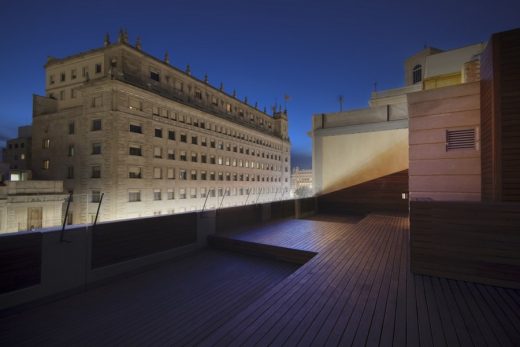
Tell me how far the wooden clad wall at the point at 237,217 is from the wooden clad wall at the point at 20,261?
5.67 meters

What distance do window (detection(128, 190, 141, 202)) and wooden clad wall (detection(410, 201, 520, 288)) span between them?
91.8ft

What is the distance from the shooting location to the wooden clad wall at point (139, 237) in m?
6.27

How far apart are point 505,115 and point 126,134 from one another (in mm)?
29916

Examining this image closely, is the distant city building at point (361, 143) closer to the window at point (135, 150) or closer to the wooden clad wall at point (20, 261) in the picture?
the wooden clad wall at point (20, 261)

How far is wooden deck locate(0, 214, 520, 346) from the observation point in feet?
11.1

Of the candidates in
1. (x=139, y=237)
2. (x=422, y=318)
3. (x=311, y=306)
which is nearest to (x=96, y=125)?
(x=139, y=237)

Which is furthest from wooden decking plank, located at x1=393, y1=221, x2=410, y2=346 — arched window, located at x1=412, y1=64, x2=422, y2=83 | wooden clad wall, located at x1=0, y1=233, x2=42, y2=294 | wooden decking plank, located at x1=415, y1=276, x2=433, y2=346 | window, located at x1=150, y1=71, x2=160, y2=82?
window, located at x1=150, y1=71, x2=160, y2=82

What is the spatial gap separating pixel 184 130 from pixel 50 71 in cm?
1974

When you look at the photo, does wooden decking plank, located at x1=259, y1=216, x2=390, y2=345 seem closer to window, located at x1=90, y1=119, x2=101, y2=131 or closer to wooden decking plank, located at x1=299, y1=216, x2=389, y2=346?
wooden decking plank, located at x1=299, y1=216, x2=389, y2=346

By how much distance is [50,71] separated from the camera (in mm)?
33156

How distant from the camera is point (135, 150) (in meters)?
28.0

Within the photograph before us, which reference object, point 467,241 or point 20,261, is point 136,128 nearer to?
point 20,261

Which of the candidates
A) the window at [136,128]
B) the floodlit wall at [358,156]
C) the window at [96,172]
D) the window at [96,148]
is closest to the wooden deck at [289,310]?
the floodlit wall at [358,156]

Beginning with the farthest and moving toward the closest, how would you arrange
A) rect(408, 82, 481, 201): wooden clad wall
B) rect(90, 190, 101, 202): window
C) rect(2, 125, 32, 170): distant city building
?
rect(2, 125, 32, 170): distant city building
rect(90, 190, 101, 202): window
rect(408, 82, 481, 201): wooden clad wall
